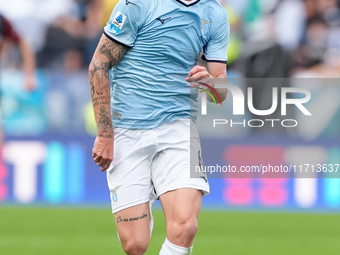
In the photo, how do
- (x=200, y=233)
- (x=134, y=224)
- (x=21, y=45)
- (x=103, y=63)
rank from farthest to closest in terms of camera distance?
(x=21, y=45) → (x=200, y=233) → (x=134, y=224) → (x=103, y=63)

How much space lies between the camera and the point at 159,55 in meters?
4.71

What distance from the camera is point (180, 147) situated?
15.6ft

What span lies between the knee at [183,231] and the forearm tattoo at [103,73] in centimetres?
86

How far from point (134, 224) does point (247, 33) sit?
661cm

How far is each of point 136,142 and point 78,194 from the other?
5294 mm

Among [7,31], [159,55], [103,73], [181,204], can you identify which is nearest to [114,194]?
[181,204]

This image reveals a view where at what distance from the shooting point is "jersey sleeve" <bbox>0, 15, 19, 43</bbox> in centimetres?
834

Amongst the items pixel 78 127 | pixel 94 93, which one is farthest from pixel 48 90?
pixel 94 93

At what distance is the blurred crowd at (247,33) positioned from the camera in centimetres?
1047

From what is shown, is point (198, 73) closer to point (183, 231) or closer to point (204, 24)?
point (204, 24)

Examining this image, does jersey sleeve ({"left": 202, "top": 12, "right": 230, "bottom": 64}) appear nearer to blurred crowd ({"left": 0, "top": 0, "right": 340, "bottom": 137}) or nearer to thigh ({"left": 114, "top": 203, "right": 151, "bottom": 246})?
thigh ({"left": 114, "top": 203, "right": 151, "bottom": 246})

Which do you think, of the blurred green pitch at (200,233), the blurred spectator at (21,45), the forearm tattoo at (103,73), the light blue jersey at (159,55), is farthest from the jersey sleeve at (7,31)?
the forearm tattoo at (103,73)

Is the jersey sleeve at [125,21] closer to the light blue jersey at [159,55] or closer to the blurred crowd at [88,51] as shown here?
the light blue jersey at [159,55]

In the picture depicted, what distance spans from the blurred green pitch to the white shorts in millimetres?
2236
